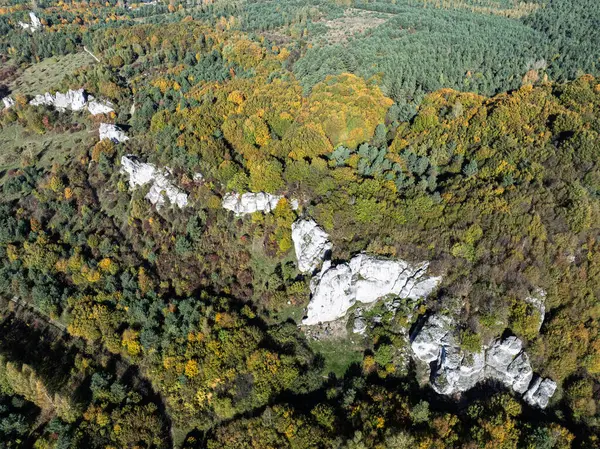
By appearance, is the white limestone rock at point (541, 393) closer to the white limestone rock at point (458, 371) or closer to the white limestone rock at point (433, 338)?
the white limestone rock at point (458, 371)

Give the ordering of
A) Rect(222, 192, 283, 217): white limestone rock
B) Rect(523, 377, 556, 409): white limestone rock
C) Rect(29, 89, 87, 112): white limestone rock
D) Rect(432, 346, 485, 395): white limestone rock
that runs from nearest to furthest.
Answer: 1. Rect(523, 377, 556, 409): white limestone rock
2. Rect(432, 346, 485, 395): white limestone rock
3. Rect(222, 192, 283, 217): white limestone rock
4. Rect(29, 89, 87, 112): white limestone rock


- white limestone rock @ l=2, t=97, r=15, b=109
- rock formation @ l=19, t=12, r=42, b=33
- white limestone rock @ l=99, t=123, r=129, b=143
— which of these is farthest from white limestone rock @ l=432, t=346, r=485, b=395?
rock formation @ l=19, t=12, r=42, b=33

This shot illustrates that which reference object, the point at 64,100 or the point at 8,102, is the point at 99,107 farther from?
the point at 8,102

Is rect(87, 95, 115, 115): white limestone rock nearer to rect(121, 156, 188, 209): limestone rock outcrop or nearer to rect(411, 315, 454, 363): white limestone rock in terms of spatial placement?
rect(121, 156, 188, 209): limestone rock outcrop

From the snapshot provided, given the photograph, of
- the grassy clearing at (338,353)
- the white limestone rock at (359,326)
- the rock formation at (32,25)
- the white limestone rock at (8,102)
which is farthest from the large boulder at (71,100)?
the white limestone rock at (359,326)

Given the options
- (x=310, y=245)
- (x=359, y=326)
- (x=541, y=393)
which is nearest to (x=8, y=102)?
(x=310, y=245)

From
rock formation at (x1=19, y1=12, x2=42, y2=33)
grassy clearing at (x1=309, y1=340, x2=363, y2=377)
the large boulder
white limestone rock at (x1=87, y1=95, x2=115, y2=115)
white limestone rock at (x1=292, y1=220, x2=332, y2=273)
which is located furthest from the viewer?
rock formation at (x1=19, y1=12, x2=42, y2=33)
